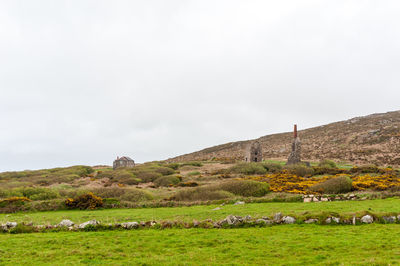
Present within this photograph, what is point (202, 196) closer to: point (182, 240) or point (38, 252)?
point (182, 240)

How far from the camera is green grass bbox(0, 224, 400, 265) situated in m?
8.35

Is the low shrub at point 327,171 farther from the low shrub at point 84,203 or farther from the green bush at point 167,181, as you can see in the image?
the low shrub at point 84,203

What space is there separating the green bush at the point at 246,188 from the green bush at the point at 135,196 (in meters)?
6.10

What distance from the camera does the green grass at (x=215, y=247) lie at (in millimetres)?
8352

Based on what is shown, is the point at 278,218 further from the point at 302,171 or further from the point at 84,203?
the point at 302,171

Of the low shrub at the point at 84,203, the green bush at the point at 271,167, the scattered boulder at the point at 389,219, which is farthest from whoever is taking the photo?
the green bush at the point at 271,167

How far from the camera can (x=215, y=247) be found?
9805 mm

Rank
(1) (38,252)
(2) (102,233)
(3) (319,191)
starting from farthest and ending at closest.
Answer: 1. (3) (319,191)
2. (2) (102,233)
3. (1) (38,252)

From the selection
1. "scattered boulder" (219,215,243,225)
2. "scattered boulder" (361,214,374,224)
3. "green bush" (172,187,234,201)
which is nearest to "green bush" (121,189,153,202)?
"green bush" (172,187,234,201)

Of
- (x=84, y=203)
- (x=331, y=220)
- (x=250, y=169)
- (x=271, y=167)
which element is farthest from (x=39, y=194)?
(x=271, y=167)

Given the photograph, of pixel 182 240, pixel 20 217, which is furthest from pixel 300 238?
pixel 20 217

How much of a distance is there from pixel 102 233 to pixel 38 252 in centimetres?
291

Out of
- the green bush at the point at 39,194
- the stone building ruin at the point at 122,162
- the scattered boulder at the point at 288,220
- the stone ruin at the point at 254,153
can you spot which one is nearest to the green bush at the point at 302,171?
the stone ruin at the point at 254,153

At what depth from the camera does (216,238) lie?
1086cm
